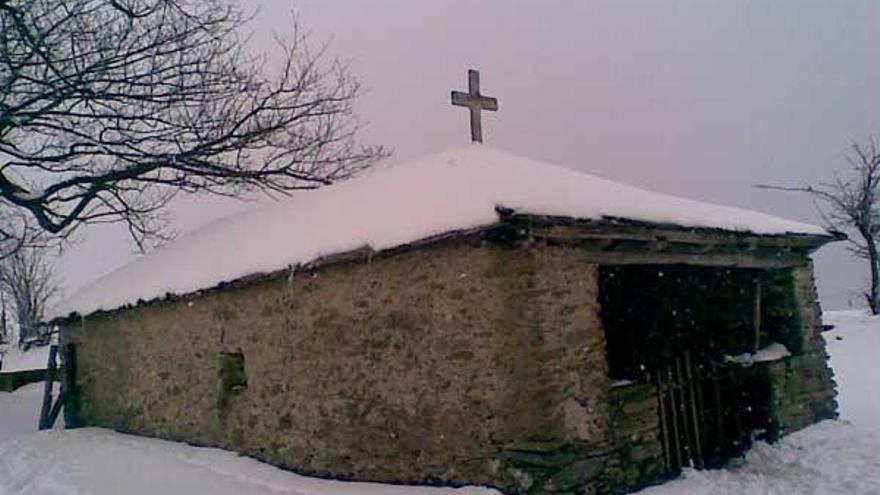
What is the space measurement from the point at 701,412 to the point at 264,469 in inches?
175

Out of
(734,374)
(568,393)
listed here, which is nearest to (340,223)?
(568,393)

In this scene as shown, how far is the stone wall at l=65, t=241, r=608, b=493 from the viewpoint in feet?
17.6

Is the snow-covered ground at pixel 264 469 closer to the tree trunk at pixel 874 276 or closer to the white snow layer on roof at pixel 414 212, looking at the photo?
the white snow layer on roof at pixel 414 212

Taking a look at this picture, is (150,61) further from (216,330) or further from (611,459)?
(611,459)

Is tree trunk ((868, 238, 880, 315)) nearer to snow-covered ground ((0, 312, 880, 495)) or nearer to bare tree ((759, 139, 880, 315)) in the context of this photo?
bare tree ((759, 139, 880, 315))

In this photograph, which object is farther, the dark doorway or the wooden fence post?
the wooden fence post

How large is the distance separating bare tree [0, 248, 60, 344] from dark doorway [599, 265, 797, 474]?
3349 cm

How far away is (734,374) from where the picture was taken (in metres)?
7.53

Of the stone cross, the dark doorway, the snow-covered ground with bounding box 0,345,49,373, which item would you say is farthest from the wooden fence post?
the snow-covered ground with bounding box 0,345,49,373

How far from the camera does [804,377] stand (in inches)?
326

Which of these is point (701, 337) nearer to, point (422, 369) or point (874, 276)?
point (422, 369)

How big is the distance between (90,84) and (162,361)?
4.76 meters

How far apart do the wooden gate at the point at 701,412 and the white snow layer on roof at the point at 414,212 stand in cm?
149

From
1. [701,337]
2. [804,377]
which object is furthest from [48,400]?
[804,377]
